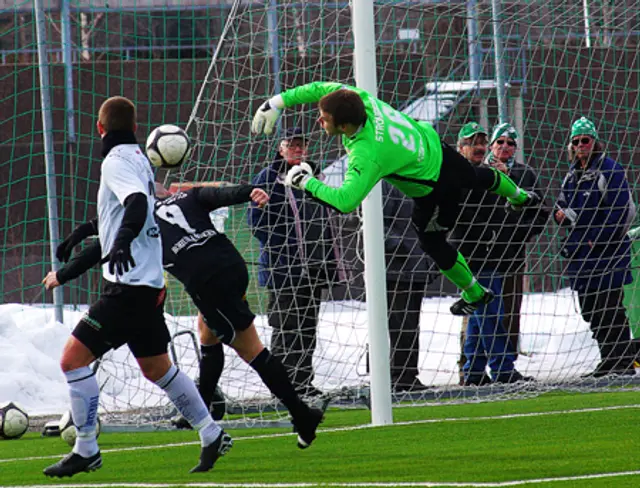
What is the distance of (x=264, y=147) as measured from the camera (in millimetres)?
11258

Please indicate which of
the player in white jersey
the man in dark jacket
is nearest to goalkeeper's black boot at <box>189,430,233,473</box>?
the player in white jersey

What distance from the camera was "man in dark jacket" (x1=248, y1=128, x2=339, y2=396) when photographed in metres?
9.90

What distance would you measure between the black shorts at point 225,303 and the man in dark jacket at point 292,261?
2096 mm

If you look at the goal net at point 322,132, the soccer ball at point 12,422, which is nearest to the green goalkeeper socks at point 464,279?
the goal net at point 322,132

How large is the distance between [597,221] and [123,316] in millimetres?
5642

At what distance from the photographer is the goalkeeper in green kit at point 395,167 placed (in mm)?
7160

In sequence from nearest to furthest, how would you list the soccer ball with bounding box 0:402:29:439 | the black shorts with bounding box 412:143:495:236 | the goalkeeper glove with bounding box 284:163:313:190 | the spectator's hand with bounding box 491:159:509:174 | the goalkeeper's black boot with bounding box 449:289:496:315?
1. the goalkeeper glove with bounding box 284:163:313:190
2. the black shorts with bounding box 412:143:495:236
3. the goalkeeper's black boot with bounding box 449:289:496:315
4. the soccer ball with bounding box 0:402:29:439
5. the spectator's hand with bounding box 491:159:509:174

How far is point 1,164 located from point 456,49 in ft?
17.8

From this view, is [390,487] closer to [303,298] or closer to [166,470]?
[166,470]

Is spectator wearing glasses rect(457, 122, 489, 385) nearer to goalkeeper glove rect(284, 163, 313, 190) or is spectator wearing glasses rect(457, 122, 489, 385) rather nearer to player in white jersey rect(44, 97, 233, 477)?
goalkeeper glove rect(284, 163, 313, 190)

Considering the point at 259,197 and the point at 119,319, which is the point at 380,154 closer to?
the point at 259,197

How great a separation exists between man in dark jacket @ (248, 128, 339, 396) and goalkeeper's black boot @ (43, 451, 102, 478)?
354 centimetres

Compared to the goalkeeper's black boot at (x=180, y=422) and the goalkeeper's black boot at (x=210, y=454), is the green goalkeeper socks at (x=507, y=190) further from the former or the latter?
the goalkeeper's black boot at (x=210, y=454)

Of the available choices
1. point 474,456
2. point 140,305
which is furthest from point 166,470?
point 474,456
